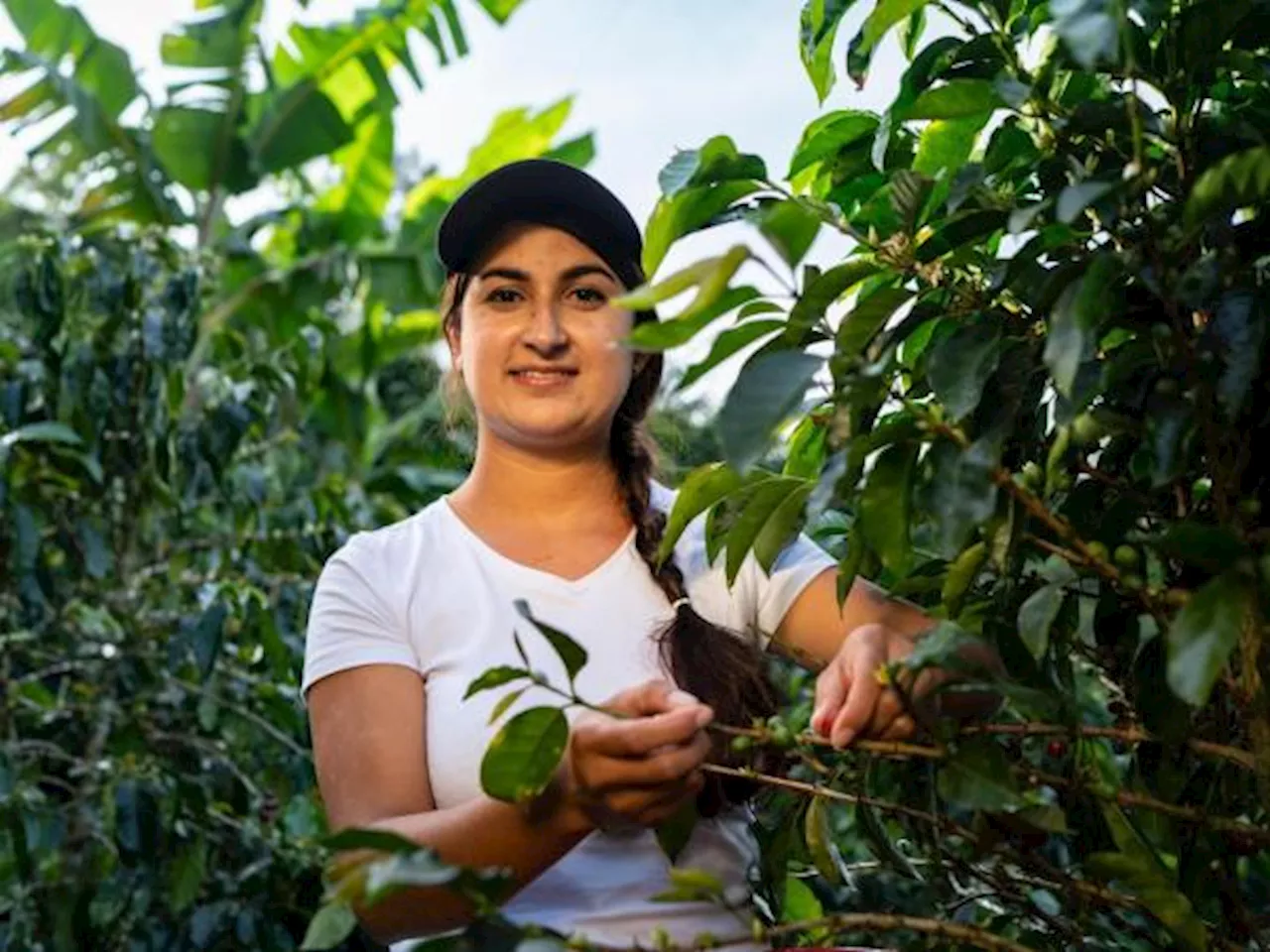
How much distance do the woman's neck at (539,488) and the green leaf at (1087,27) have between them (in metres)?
0.65

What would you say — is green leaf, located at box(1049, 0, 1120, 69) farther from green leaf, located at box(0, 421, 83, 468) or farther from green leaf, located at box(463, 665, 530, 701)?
green leaf, located at box(0, 421, 83, 468)

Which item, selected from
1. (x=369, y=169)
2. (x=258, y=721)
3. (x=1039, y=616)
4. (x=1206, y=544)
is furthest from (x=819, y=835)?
(x=369, y=169)

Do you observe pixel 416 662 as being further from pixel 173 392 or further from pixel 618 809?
pixel 173 392

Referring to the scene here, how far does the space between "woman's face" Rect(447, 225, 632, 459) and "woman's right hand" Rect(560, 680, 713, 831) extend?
42cm

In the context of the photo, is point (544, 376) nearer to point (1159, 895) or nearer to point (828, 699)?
point (828, 699)

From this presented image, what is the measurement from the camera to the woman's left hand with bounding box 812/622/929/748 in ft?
3.28

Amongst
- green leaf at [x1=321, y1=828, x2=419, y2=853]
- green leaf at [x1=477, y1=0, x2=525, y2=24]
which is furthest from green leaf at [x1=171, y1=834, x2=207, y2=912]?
green leaf at [x1=477, y1=0, x2=525, y2=24]

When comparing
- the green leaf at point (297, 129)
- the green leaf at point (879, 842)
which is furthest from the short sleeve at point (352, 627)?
the green leaf at point (297, 129)

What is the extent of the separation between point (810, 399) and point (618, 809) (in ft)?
0.75

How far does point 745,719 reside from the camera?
1.30 meters

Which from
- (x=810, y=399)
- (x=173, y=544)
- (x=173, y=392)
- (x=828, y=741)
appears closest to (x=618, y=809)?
(x=828, y=741)

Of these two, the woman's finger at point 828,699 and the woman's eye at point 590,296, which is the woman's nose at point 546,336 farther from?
the woman's finger at point 828,699

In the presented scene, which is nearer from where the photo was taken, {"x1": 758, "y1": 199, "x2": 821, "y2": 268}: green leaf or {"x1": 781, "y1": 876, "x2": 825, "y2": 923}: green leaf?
{"x1": 758, "y1": 199, "x2": 821, "y2": 268}: green leaf

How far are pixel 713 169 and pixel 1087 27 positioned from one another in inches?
11.5
